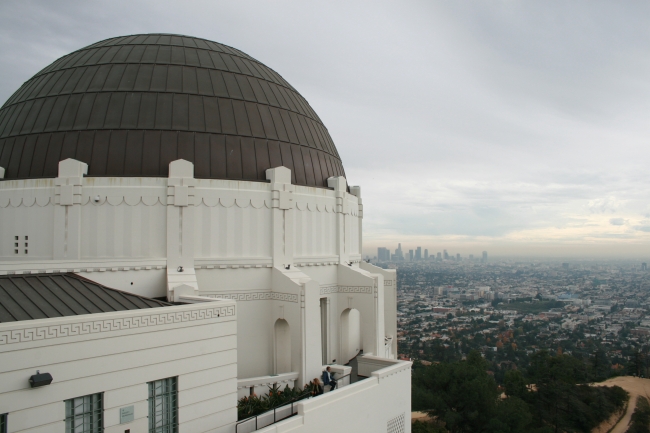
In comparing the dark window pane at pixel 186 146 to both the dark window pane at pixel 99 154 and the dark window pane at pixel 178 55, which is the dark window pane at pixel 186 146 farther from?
the dark window pane at pixel 178 55

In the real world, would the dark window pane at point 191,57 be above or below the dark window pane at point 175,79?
above

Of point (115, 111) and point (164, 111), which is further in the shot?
point (164, 111)

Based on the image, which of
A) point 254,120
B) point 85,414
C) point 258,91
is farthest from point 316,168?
point 85,414

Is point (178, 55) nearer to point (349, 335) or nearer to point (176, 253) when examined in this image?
point (176, 253)

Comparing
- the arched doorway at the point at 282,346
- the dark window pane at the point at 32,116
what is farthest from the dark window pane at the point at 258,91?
the arched doorway at the point at 282,346

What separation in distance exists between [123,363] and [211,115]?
10109mm

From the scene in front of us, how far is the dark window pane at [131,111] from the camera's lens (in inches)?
647

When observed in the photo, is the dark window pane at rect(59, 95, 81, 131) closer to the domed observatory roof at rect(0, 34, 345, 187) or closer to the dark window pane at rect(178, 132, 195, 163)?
the domed observatory roof at rect(0, 34, 345, 187)

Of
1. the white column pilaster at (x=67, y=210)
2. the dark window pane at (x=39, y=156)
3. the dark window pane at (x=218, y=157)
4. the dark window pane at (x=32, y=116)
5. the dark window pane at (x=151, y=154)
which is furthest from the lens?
the dark window pane at (x=32, y=116)

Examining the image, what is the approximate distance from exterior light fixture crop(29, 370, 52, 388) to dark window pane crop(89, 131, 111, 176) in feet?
27.5

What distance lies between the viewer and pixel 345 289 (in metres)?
19.5

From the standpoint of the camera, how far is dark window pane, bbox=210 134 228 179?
16.6 meters

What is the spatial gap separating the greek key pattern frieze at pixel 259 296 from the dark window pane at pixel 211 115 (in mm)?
5919

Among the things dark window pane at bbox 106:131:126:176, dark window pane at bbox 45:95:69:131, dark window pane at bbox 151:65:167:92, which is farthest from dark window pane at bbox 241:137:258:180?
dark window pane at bbox 45:95:69:131
